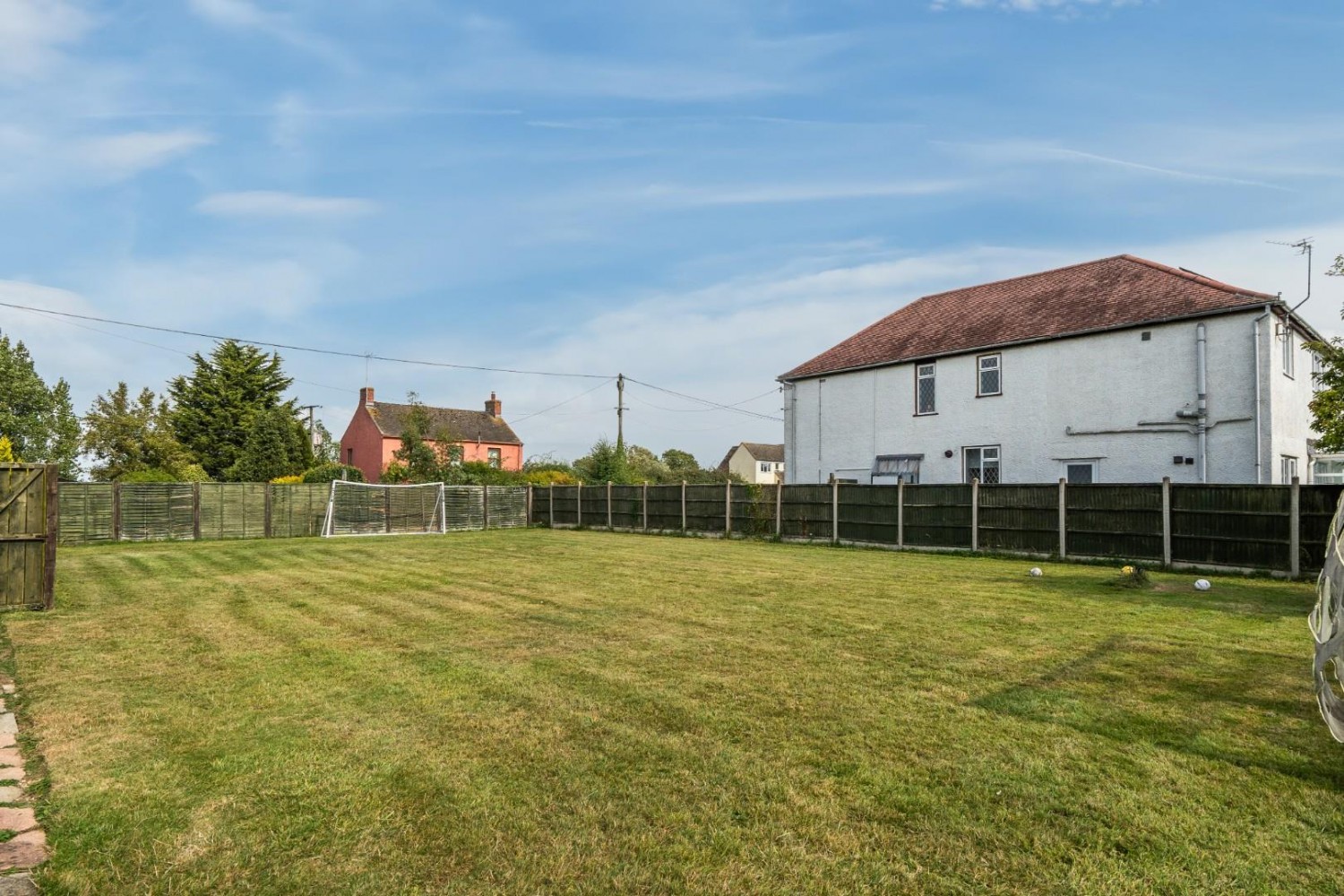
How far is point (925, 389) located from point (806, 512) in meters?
5.68

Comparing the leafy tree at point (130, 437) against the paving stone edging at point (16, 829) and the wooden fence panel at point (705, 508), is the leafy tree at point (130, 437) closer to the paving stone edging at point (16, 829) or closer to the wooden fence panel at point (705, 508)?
the wooden fence panel at point (705, 508)

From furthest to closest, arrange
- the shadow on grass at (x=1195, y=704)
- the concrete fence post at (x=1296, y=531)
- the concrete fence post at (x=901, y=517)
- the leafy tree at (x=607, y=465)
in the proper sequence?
the leafy tree at (x=607, y=465) → the concrete fence post at (x=901, y=517) → the concrete fence post at (x=1296, y=531) → the shadow on grass at (x=1195, y=704)

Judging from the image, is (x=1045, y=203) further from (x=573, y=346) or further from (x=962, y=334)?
(x=573, y=346)

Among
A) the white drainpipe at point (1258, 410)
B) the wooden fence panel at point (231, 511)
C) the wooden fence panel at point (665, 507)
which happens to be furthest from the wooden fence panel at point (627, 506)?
the white drainpipe at point (1258, 410)

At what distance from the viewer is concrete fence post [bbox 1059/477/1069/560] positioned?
14336 mm

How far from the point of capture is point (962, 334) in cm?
2105

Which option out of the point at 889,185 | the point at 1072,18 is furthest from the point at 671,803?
the point at 889,185

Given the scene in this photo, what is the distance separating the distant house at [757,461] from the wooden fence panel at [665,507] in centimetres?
4595

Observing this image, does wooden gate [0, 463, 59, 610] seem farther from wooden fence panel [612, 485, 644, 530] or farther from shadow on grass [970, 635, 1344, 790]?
wooden fence panel [612, 485, 644, 530]

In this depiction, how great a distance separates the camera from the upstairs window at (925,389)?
69.4 feet

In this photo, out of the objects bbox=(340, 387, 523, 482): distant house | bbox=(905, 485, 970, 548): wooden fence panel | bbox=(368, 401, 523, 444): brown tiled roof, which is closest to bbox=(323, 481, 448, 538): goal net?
bbox=(340, 387, 523, 482): distant house

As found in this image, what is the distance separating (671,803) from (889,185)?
13629mm

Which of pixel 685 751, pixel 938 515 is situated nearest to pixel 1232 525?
pixel 938 515

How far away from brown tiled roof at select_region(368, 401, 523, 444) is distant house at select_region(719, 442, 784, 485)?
27202 millimetres
